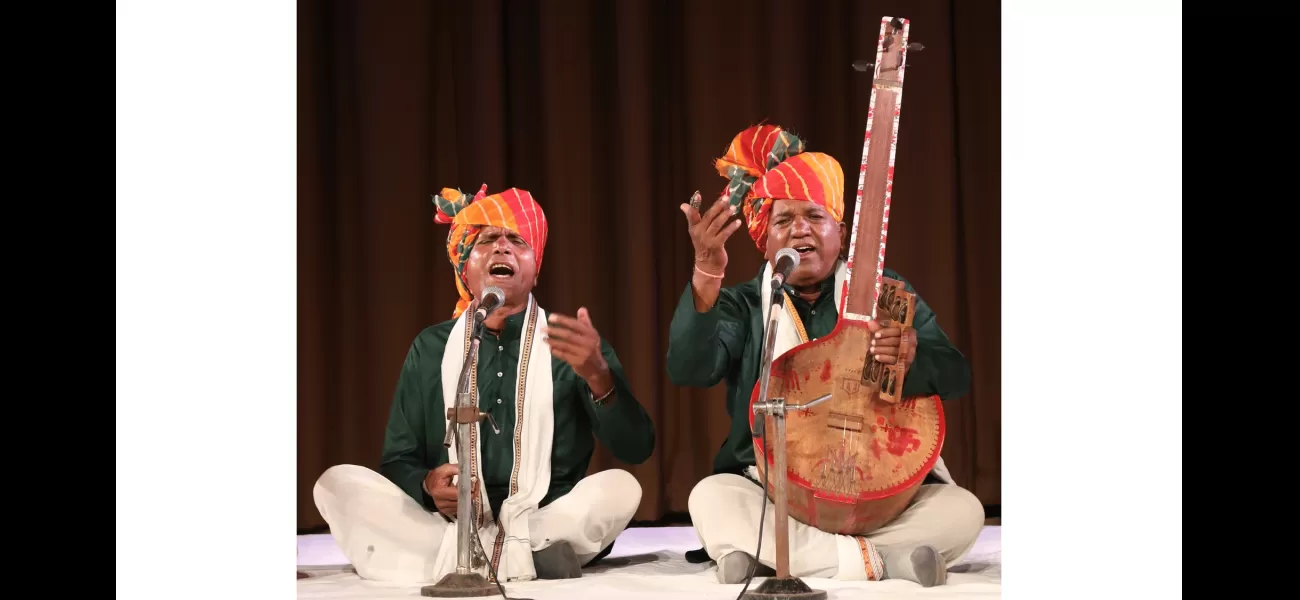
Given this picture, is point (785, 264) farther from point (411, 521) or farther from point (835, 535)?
point (411, 521)

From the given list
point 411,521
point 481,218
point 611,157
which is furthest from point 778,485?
point 611,157

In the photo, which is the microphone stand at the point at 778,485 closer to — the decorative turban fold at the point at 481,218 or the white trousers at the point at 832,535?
the white trousers at the point at 832,535

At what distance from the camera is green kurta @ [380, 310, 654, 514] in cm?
386

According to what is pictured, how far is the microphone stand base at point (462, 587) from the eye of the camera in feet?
11.1

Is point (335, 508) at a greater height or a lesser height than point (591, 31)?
lesser

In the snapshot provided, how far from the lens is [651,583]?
363 cm

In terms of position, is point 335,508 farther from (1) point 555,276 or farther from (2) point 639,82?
(2) point 639,82

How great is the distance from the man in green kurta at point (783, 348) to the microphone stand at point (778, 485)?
0.33 metres

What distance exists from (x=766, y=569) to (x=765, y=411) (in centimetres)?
82

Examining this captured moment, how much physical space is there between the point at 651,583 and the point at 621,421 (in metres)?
0.51

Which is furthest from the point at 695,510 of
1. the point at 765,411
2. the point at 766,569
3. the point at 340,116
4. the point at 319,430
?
the point at 340,116

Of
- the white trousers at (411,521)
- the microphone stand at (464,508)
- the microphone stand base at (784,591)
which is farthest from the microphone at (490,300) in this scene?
the microphone stand base at (784,591)

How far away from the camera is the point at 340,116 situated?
15.4 feet

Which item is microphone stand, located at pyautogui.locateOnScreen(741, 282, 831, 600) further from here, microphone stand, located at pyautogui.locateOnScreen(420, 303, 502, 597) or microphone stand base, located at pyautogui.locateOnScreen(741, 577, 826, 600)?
microphone stand, located at pyautogui.locateOnScreen(420, 303, 502, 597)
